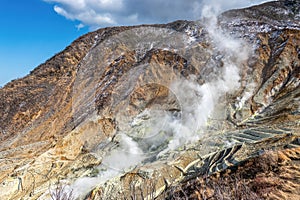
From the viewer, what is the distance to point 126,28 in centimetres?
2056

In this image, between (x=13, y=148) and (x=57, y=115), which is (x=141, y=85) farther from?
(x=13, y=148)

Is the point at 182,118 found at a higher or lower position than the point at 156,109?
lower

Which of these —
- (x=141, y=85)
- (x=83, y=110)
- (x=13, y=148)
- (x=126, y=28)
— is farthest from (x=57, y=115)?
(x=126, y=28)

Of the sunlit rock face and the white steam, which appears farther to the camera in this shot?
the white steam

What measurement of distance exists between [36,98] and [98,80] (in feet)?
11.6

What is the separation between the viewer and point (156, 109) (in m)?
13.9

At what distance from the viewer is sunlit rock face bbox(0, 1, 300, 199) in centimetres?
941

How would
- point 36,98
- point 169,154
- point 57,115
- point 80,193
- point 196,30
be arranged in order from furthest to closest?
1. point 196,30
2. point 36,98
3. point 57,115
4. point 169,154
5. point 80,193

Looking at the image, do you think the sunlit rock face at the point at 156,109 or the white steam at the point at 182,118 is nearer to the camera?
the sunlit rock face at the point at 156,109

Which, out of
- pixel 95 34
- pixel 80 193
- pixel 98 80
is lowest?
pixel 80 193

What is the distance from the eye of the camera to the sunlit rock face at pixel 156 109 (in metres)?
9.41

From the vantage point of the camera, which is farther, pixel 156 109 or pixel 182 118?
pixel 156 109

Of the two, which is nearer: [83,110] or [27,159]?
[27,159]

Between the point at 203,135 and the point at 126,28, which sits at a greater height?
the point at 126,28
